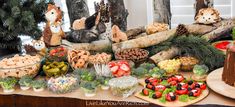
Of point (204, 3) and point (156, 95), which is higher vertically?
point (204, 3)

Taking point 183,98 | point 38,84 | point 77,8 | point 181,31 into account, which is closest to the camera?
point 183,98

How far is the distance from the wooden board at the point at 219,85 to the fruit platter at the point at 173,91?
3 cm

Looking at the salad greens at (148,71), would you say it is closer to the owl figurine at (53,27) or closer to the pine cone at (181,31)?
the pine cone at (181,31)

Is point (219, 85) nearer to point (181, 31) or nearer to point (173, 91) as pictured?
point (173, 91)

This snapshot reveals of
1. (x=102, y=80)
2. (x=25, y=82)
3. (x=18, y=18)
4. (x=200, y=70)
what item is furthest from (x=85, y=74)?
(x=18, y=18)

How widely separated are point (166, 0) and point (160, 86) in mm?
777

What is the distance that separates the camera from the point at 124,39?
5.45ft

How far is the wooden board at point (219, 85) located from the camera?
117cm

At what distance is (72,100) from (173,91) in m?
0.41

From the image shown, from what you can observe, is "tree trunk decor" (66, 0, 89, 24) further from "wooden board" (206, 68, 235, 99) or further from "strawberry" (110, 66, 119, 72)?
"wooden board" (206, 68, 235, 99)

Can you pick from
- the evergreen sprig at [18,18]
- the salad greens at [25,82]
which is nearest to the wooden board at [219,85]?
the salad greens at [25,82]

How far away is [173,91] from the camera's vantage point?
1231mm

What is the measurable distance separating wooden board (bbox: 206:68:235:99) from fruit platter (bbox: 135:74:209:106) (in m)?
0.03

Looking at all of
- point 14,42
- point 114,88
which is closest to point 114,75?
point 114,88
